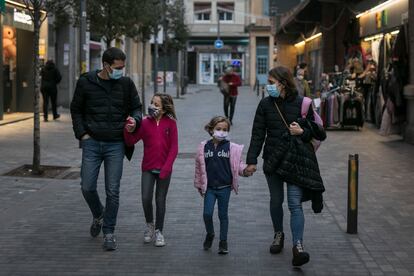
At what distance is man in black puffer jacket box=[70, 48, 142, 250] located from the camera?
6535 millimetres

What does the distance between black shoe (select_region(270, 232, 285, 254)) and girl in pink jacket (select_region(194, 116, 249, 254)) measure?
43 centimetres

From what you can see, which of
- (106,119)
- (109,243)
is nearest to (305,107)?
(106,119)

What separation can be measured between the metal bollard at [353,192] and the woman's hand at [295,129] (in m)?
1.24

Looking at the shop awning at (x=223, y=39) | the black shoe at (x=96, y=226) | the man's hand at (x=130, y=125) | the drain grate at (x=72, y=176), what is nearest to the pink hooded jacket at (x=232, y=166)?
the man's hand at (x=130, y=125)

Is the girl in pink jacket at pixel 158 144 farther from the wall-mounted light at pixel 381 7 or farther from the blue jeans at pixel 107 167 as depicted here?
the wall-mounted light at pixel 381 7

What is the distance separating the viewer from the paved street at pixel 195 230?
6031mm

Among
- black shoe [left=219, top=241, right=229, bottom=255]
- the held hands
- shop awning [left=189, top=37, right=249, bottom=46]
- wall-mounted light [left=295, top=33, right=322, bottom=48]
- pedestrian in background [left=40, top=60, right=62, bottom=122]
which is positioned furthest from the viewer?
shop awning [left=189, top=37, right=249, bottom=46]

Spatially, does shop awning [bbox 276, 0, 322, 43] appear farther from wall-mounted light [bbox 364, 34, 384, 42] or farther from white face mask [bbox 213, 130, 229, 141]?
white face mask [bbox 213, 130, 229, 141]

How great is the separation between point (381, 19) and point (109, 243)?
1416 centimetres

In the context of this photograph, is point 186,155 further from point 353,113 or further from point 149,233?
point 149,233

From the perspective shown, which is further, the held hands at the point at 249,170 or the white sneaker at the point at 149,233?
the white sneaker at the point at 149,233

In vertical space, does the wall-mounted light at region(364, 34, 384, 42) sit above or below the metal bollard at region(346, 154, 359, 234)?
above

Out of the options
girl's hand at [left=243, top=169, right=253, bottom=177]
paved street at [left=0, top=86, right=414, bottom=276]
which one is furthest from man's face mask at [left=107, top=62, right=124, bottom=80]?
paved street at [left=0, top=86, right=414, bottom=276]

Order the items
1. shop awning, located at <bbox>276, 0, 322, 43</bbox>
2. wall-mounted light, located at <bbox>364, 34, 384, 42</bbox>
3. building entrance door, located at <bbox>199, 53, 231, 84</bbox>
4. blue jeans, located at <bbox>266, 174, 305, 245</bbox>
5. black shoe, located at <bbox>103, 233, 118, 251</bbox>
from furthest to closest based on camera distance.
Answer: building entrance door, located at <bbox>199, 53, 231, 84</bbox> → shop awning, located at <bbox>276, 0, 322, 43</bbox> → wall-mounted light, located at <bbox>364, 34, 384, 42</bbox> → black shoe, located at <bbox>103, 233, 118, 251</bbox> → blue jeans, located at <bbox>266, 174, 305, 245</bbox>
